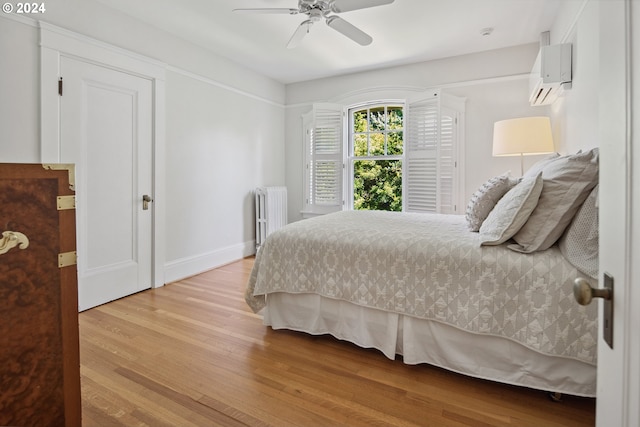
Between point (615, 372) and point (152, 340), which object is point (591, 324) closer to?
point (615, 372)

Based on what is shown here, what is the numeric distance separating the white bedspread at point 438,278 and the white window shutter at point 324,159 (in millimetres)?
2613

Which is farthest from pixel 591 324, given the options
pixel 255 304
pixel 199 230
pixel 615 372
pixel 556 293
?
pixel 199 230

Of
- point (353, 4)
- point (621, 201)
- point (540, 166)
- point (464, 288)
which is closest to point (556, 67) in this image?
point (540, 166)

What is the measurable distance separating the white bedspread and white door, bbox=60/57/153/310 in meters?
1.53

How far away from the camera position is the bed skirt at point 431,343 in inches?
62.5

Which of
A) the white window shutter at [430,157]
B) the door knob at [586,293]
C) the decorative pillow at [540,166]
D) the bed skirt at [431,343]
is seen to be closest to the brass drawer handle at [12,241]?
the door knob at [586,293]

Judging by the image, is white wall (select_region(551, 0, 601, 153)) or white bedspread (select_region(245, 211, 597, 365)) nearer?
white bedspread (select_region(245, 211, 597, 365))

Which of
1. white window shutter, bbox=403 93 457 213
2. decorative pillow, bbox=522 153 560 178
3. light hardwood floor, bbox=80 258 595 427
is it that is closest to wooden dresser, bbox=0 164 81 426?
light hardwood floor, bbox=80 258 595 427

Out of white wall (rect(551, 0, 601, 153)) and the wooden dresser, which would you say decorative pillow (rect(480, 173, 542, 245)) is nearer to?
white wall (rect(551, 0, 601, 153))

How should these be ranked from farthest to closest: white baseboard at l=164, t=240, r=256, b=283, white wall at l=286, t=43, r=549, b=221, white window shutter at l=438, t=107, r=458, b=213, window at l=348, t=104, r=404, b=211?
window at l=348, t=104, r=404, b=211, white window shutter at l=438, t=107, r=458, b=213, white wall at l=286, t=43, r=549, b=221, white baseboard at l=164, t=240, r=256, b=283

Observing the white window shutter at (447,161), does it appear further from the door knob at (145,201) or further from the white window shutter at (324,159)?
the door knob at (145,201)

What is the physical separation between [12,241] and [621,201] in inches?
58.3

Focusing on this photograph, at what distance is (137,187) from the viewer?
3.25 m

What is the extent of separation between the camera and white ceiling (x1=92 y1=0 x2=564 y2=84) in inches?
116
